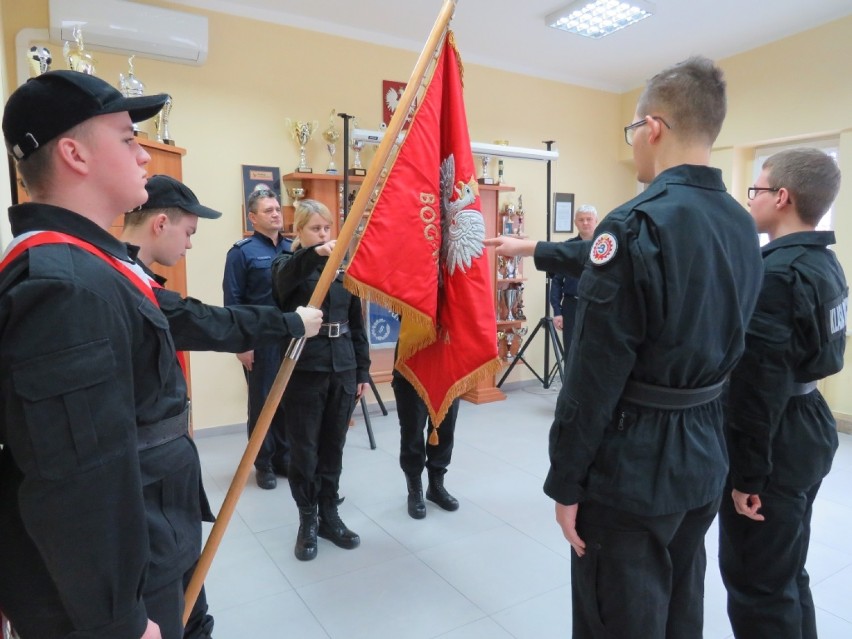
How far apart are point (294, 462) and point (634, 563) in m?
1.51

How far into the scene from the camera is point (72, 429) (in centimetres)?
70

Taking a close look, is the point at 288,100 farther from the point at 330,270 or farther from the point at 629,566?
the point at 629,566

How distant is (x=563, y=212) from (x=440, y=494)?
357cm

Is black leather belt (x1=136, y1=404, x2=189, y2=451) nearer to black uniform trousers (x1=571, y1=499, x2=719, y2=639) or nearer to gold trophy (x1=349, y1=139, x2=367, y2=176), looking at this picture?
black uniform trousers (x1=571, y1=499, x2=719, y2=639)

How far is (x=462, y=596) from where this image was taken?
6.77 ft

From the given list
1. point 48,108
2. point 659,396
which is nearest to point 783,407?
point 659,396

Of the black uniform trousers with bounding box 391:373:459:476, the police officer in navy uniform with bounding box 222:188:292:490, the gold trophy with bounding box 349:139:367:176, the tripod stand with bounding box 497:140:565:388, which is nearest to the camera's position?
the black uniform trousers with bounding box 391:373:459:476

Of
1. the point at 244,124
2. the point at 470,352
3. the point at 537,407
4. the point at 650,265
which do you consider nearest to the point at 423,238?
the point at 470,352

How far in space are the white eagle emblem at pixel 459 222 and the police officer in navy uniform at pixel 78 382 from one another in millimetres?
1041

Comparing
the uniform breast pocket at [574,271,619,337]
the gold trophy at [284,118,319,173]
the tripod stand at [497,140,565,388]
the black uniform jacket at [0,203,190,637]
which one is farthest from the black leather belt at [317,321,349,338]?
the tripod stand at [497,140,565,388]

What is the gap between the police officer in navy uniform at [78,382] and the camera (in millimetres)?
702

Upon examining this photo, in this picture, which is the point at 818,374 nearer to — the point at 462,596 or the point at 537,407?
the point at 462,596

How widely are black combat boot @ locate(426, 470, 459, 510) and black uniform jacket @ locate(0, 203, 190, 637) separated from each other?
208 cm

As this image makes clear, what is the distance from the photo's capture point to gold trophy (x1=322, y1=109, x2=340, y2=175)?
13.6 feet
